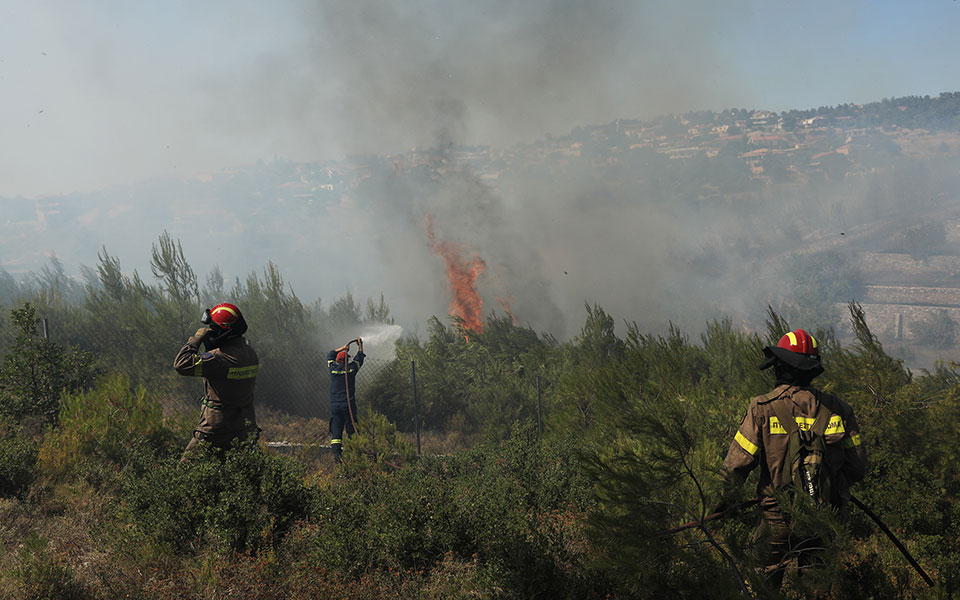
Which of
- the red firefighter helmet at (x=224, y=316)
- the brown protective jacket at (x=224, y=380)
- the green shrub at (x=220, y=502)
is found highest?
the red firefighter helmet at (x=224, y=316)

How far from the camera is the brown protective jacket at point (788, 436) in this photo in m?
3.40

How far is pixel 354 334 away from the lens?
59.2 ft

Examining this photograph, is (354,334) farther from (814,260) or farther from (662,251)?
(814,260)

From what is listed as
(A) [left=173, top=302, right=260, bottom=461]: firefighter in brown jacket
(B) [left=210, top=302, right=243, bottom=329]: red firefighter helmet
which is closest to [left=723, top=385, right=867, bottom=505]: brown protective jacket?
(A) [left=173, top=302, right=260, bottom=461]: firefighter in brown jacket

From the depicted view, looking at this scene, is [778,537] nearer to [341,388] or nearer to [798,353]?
[798,353]

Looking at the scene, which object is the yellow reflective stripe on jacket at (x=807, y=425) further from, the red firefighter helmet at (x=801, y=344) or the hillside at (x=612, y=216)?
the hillside at (x=612, y=216)

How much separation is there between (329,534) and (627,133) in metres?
99.0

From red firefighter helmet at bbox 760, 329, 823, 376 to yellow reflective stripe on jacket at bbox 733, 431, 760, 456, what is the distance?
1.35 ft

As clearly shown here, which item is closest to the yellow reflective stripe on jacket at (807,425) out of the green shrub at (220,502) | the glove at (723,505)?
the glove at (723,505)

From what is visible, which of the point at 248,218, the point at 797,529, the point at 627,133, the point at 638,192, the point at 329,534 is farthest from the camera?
the point at 248,218

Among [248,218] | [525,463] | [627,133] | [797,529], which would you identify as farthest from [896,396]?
[248,218]

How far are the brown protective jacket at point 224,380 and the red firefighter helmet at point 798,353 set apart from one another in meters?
3.99

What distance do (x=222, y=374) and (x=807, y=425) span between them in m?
4.30

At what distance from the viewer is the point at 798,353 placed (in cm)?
351
